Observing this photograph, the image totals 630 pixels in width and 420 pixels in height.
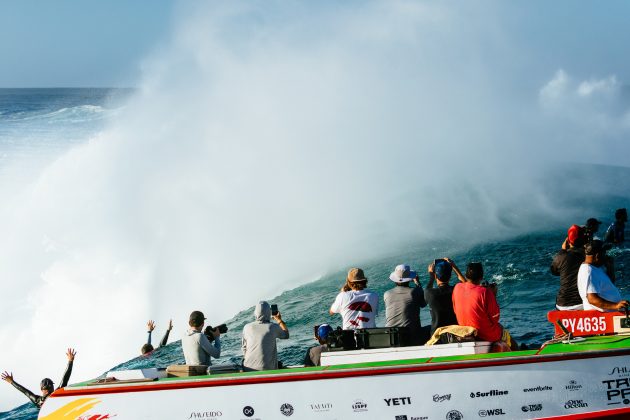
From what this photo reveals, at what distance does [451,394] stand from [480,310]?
3.07 feet

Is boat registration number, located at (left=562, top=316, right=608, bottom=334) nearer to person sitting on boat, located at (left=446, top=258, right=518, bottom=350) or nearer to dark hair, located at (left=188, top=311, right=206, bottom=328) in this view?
person sitting on boat, located at (left=446, top=258, right=518, bottom=350)

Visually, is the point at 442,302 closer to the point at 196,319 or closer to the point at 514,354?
the point at 514,354

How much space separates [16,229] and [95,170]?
337 cm

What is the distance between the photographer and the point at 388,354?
9.15 m

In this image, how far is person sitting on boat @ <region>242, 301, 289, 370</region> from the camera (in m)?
9.91

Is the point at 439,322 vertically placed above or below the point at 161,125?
below

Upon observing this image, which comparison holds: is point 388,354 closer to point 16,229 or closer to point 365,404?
point 365,404

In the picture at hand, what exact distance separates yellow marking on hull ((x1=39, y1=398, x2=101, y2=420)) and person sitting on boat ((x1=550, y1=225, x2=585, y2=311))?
17.2 feet

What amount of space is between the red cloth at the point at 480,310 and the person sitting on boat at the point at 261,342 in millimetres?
1977

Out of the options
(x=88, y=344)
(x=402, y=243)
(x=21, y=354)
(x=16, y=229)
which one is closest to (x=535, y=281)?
(x=402, y=243)

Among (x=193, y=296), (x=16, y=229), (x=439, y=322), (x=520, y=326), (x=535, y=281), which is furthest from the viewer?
(x=16, y=229)

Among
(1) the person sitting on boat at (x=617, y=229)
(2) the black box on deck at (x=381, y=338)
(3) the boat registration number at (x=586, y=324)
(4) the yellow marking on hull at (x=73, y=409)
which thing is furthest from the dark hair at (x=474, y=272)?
(1) the person sitting on boat at (x=617, y=229)

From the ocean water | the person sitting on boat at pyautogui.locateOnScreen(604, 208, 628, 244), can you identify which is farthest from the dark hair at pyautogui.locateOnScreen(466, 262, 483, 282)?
the ocean water

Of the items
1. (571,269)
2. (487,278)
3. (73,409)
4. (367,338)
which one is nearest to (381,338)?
(367,338)
